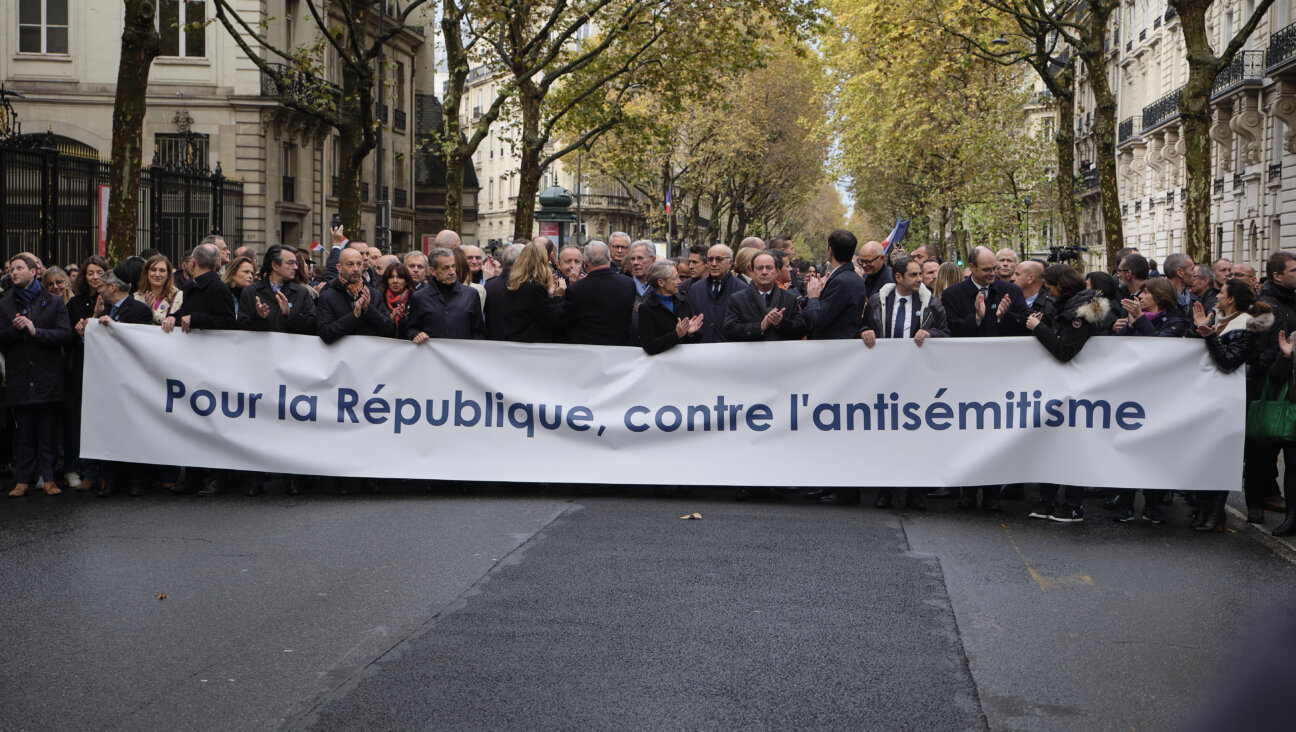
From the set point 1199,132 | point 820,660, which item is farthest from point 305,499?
point 1199,132

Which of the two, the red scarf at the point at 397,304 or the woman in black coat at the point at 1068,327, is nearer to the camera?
the woman in black coat at the point at 1068,327

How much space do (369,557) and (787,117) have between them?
54.8 m

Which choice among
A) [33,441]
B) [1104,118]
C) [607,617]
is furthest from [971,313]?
[1104,118]

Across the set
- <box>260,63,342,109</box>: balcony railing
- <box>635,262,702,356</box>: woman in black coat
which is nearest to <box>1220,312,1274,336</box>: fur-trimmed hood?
<box>635,262,702,356</box>: woman in black coat

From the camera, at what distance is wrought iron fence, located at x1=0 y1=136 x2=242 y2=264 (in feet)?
61.6

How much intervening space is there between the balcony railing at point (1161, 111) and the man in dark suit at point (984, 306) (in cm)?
4525

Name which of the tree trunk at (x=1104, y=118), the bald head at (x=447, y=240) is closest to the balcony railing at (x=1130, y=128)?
the tree trunk at (x=1104, y=118)

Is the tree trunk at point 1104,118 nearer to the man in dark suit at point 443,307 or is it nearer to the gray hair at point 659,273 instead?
the gray hair at point 659,273

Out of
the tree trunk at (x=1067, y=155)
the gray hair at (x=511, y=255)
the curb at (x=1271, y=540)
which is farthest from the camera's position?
the tree trunk at (x=1067, y=155)

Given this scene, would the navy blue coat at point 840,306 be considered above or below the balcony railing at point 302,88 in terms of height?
below

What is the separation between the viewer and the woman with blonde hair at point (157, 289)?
1162 cm

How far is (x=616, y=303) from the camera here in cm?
1139

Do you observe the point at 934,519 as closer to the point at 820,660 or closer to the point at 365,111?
the point at 820,660

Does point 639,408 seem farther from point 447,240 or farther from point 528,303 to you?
point 447,240
